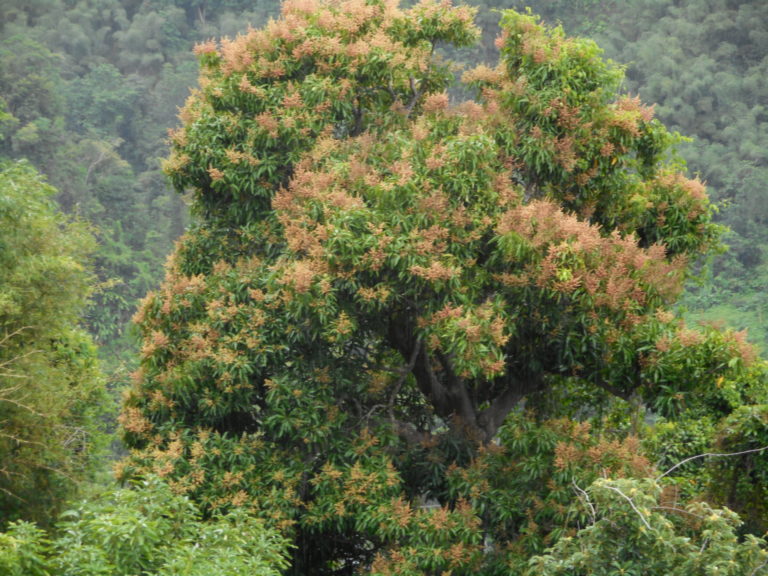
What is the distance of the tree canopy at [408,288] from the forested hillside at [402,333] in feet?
0.08

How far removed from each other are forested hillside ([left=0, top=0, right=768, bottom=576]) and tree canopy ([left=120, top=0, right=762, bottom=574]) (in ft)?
0.08

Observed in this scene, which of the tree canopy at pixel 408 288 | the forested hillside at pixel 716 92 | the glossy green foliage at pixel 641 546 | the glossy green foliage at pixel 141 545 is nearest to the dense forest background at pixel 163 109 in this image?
the forested hillside at pixel 716 92

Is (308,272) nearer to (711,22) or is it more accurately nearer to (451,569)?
(451,569)

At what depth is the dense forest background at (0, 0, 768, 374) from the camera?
29688 millimetres

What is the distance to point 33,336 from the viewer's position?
31.1ft

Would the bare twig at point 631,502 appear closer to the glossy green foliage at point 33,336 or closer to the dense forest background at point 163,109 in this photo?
the glossy green foliage at point 33,336

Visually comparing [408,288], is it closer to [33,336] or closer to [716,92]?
[33,336]

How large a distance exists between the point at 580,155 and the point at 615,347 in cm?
166

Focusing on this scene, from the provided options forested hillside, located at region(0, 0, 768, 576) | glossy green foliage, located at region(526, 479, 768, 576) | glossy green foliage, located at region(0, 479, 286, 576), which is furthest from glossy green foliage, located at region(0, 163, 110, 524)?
glossy green foliage, located at region(526, 479, 768, 576)

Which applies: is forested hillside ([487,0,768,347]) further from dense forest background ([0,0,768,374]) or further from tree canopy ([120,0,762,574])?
tree canopy ([120,0,762,574])

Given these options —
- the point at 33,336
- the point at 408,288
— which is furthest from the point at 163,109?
the point at 408,288

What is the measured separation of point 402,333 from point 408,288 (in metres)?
1.03

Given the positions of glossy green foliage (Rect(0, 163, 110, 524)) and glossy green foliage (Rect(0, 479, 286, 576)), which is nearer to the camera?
glossy green foliage (Rect(0, 479, 286, 576))

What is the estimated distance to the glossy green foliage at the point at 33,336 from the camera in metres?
8.63
